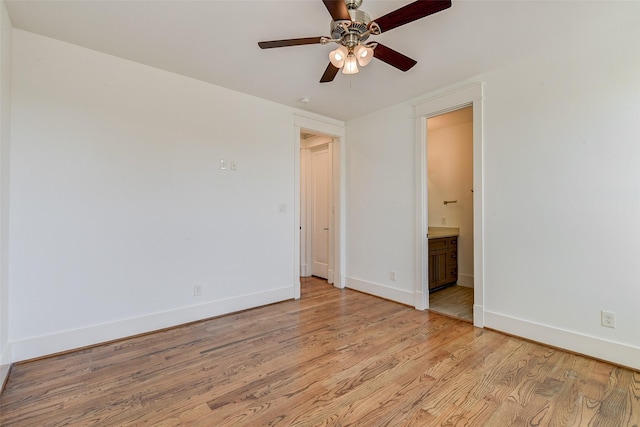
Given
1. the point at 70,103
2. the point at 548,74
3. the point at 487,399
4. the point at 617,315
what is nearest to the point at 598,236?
the point at 617,315

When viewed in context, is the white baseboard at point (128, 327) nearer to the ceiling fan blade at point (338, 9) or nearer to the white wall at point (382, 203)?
the white wall at point (382, 203)

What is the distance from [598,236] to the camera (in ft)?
7.62

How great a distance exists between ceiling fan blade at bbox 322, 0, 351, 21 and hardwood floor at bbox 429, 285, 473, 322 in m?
3.05

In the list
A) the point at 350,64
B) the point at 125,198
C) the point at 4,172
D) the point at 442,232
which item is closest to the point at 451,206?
the point at 442,232

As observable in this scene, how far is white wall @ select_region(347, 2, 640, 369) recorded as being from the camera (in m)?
2.20

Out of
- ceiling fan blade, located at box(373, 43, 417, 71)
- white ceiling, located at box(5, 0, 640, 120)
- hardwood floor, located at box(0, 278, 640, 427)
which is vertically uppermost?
white ceiling, located at box(5, 0, 640, 120)

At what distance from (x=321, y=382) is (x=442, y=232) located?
315cm

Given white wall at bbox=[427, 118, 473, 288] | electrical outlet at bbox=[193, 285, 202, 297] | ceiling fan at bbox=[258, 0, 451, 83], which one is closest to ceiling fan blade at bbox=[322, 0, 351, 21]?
ceiling fan at bbox=[258, 0, 451, 83]

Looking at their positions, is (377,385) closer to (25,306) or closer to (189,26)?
(25,306)

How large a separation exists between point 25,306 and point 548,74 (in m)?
4.73

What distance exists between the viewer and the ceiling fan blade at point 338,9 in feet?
5.18

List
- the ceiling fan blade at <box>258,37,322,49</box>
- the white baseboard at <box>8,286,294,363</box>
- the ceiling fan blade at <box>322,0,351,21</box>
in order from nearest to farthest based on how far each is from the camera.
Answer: the ceiling fan blade at <box>322,0,351,21</box> < the ceiling fan blade at <box>258,37,322,49</box> < the white baseboard at <box>8,286,294,363</box>

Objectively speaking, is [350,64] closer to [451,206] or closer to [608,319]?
[608,319]

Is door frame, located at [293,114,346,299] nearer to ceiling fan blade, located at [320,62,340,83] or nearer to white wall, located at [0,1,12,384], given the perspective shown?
ceiling fan blade, located at [320,62,340,83]
